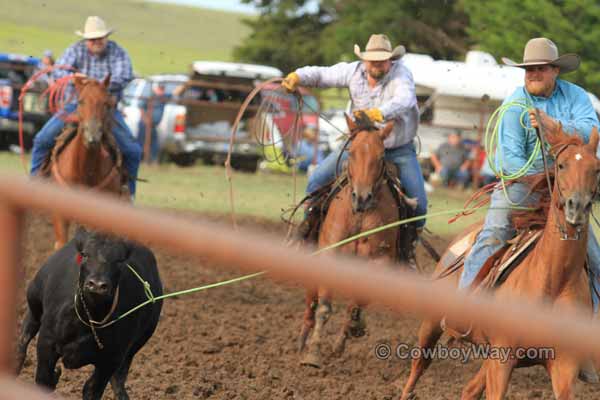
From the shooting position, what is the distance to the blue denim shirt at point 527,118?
5.95m

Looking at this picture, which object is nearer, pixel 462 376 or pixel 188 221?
pixel 188 221

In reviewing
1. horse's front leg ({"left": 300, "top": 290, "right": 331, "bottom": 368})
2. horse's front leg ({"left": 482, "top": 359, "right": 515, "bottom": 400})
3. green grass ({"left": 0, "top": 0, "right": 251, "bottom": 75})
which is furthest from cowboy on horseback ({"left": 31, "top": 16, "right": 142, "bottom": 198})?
green grass ({"left": 0, "top": 0, "right": 251, "bottom": 75})

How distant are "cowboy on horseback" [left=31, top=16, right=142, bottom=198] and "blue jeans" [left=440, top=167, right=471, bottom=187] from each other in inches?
501

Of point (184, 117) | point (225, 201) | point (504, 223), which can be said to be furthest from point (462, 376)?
point (184, 117)

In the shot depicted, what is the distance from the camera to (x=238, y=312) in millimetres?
9203

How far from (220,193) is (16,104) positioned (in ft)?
19.8

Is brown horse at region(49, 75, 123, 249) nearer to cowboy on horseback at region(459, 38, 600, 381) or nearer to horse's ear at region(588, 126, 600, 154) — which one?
cowboy on horseback at region(459, 38, 600, 381)

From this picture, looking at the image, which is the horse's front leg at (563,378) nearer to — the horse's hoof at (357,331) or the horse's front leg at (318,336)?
→ the horse's front leg at (318,336)

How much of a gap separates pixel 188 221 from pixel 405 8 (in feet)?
99.5

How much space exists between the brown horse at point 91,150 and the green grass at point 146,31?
29518 mm

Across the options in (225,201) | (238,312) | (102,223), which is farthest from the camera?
(225,201)

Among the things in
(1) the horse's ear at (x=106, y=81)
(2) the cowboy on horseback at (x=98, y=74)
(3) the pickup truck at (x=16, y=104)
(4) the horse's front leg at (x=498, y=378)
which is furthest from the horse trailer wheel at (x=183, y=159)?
(4) the horse's front leg at (x=498, y=378)

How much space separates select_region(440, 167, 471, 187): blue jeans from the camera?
22.0 metres

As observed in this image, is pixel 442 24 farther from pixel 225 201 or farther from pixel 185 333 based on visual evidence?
pixel 185 333
